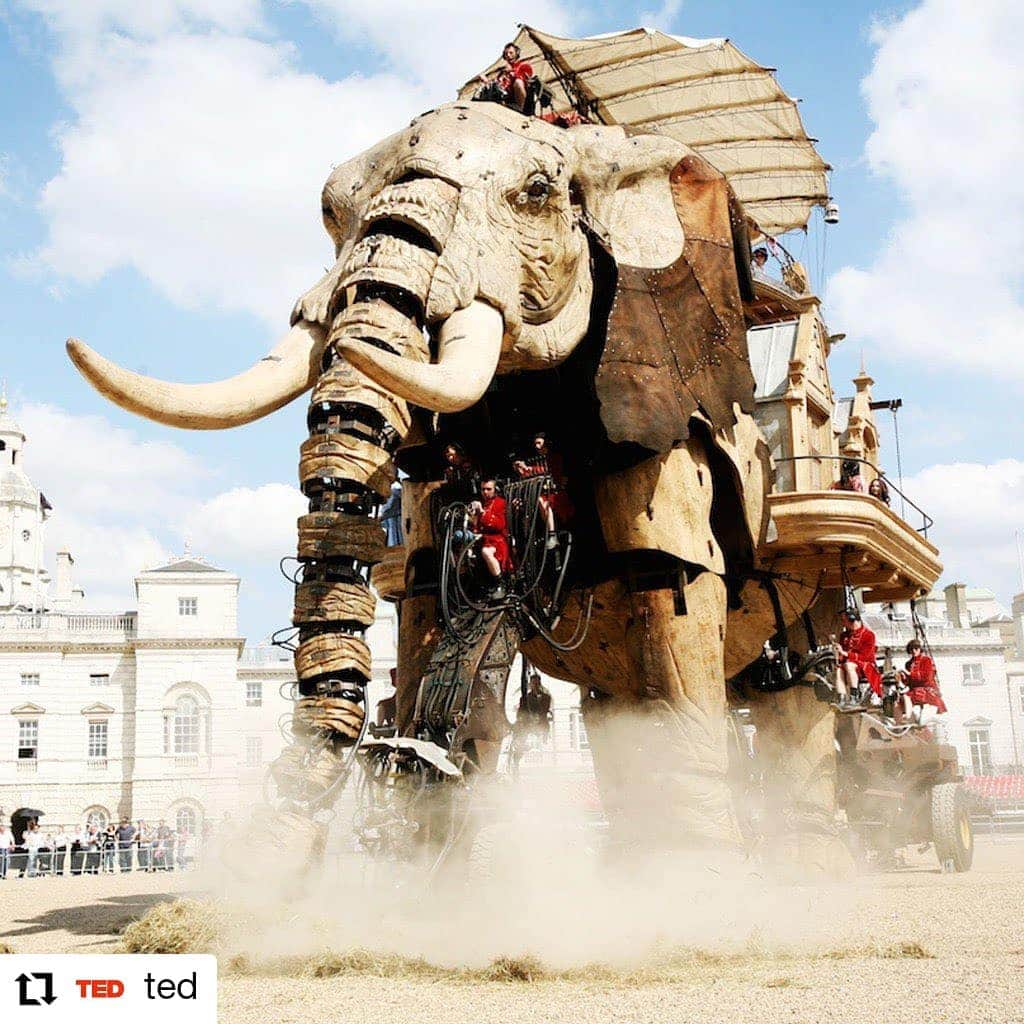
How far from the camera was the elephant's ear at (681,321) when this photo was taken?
318 inches

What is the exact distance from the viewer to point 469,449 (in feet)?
27.9

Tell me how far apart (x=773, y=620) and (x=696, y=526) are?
2374 millimetres

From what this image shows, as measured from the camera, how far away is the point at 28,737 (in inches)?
2222

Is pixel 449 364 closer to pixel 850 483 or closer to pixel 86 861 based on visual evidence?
pixel 850 483

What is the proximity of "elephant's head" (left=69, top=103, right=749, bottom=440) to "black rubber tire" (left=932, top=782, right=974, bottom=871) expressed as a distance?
755 centimetres

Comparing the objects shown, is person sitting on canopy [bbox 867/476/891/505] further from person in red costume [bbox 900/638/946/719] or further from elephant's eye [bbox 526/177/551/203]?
elephant's eye [bbox 526/177/551/203]

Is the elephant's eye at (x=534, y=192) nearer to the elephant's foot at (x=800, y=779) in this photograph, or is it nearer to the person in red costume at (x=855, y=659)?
the elephant's foot at (x=800, y=779)

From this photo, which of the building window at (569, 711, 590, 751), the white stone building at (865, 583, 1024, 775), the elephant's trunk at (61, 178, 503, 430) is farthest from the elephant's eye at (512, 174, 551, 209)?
the white stone building at (865, 583, 1024, 775)

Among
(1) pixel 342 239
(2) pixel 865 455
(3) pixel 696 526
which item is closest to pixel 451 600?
(3) pixel 696 526

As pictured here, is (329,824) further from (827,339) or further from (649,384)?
(827,339)

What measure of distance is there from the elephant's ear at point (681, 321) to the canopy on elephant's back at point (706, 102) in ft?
22.1

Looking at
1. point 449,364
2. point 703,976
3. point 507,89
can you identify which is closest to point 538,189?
point 449,364

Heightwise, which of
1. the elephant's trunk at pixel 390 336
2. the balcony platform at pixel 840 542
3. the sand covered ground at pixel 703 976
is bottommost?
the sand covered ground at pixel 703 976

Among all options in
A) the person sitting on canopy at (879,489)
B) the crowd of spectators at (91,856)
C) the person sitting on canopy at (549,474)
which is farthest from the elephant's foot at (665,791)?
the crowd of spectators at (91,856)
